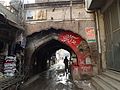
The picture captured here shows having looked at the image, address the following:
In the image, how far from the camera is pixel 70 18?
12.0m

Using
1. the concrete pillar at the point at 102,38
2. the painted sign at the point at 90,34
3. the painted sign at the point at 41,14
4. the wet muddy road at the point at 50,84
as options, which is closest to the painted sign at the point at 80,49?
the painted sign at the point at 90,34

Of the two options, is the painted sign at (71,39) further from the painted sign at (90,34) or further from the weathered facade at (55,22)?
the painted sign at (90,34)

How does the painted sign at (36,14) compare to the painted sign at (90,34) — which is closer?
the painted sign at (90,34)

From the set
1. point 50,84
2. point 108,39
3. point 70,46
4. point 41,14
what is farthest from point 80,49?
point 41,14

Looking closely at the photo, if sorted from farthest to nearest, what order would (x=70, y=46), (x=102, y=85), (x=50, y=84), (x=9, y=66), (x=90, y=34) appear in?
(x=70, y=46), (x=90, y=34), (x=50, y=84), (x=9, y=66), (x=102, y=85)

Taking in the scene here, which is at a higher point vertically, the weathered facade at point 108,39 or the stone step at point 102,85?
the weathered facade at point 108,39

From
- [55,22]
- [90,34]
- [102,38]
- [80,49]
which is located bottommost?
[80,49]

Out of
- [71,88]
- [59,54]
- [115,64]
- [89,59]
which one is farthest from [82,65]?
[59,54]

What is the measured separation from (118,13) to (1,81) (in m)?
5.28

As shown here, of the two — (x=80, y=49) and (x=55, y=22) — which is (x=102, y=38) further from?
(x=55, y=22)

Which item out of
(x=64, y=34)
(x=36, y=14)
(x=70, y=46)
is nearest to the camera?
(x=70, y=46)

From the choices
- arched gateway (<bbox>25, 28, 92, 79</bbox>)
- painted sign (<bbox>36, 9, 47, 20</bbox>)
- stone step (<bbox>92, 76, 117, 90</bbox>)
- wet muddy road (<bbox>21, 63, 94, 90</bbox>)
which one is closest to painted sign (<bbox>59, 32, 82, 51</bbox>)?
arched gateway (<bbox>25, 28, 92, 79</bbox>)

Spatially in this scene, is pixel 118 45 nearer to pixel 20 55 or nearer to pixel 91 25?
pixel 91 25

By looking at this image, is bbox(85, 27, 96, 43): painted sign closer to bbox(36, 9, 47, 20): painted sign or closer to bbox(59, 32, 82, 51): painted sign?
bbox(59, 32, 82, 51): painted sign
